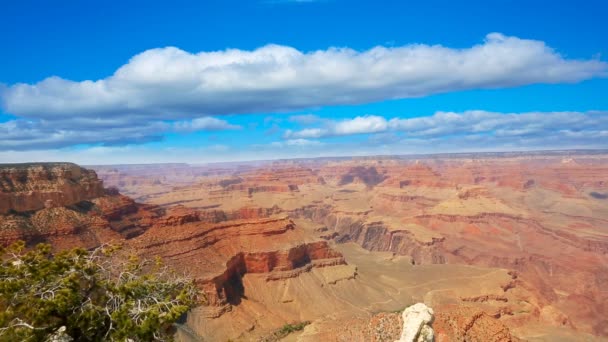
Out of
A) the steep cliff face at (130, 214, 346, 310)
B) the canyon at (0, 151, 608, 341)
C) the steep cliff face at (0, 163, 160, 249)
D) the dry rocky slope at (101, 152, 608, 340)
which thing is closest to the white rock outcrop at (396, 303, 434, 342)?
the canyon at (0, 151, 608, 341)

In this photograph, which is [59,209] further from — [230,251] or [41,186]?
[230,251]

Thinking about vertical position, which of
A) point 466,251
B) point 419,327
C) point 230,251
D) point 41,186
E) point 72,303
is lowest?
point 466,251

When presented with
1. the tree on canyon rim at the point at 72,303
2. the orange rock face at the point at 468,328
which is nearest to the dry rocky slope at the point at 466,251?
the orange rock face at the point at 468,328

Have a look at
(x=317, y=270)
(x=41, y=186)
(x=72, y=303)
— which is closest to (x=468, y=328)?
(x=72, y=303)

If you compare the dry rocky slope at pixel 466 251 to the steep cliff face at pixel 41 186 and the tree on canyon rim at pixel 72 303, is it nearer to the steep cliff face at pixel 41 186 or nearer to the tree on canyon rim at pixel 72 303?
the tree on canyon rim at pixel 72 303

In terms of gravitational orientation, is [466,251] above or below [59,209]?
below

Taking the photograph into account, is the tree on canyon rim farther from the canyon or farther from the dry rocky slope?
the dry rocky slope

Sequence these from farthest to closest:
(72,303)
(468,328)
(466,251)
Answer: (466,251)
(468,328)
(72,303)

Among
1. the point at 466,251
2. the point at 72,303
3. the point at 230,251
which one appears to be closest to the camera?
the point at 72,303
